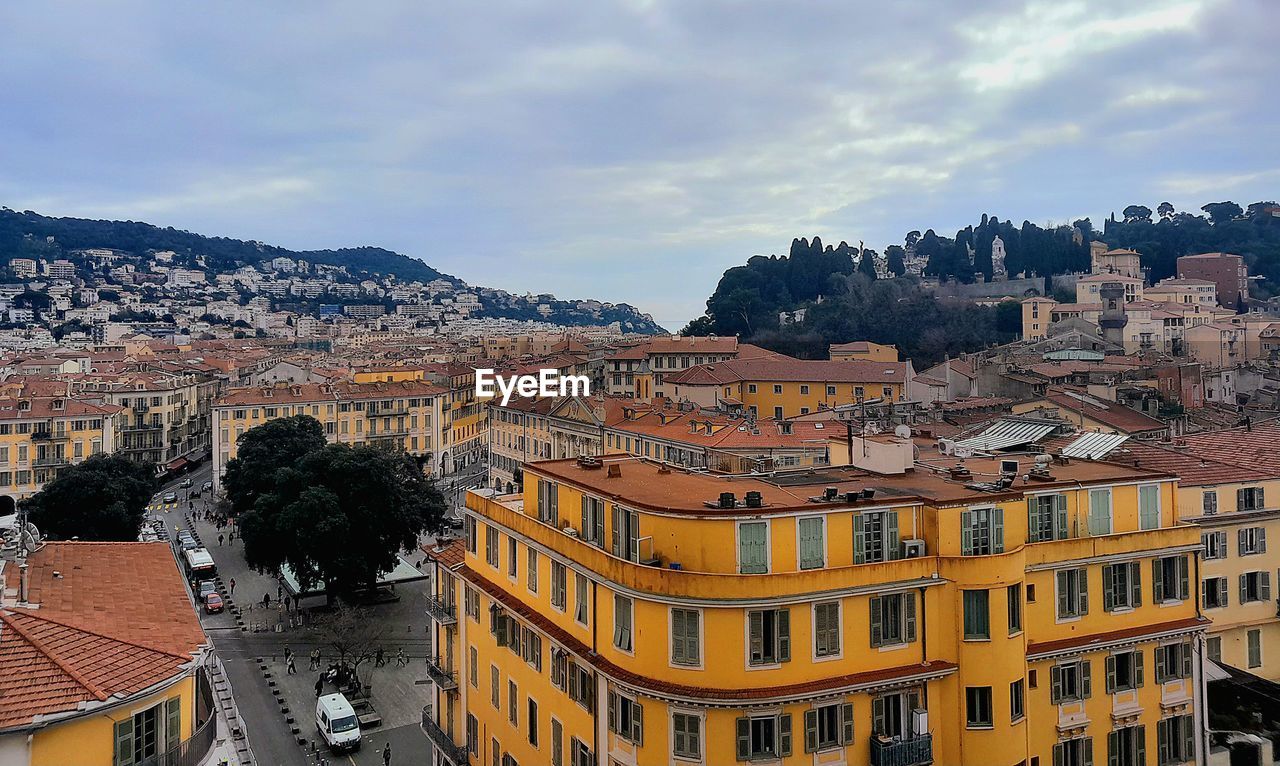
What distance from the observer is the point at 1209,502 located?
26578 mm

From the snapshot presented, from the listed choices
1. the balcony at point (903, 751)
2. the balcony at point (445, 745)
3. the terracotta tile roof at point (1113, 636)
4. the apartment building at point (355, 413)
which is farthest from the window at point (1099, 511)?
the apartment building at point (355, 413)

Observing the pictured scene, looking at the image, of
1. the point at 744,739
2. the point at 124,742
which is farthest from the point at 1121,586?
the point at 124,742

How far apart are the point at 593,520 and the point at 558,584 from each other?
6.12ft

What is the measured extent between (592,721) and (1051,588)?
9.84m

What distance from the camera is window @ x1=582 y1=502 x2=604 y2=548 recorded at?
18.7 metres

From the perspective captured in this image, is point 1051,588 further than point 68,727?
Yes

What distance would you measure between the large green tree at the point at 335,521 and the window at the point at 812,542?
2890 cm

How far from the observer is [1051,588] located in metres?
18.7

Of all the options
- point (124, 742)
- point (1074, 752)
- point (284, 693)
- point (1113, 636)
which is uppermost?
point (124, 742)

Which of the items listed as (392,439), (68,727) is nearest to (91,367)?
(392,439)

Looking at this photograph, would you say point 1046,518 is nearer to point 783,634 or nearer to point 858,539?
point 858,539

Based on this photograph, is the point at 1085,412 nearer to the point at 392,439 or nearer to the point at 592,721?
the point at 592,721

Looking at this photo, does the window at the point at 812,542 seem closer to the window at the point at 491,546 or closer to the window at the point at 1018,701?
the window at the point at 1018,701

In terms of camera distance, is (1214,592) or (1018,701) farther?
(1214,592)
